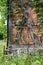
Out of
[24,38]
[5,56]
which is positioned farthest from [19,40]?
[5,56]

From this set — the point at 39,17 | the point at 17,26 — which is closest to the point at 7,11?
the point at 17,26

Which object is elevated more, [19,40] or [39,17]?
[39,17]

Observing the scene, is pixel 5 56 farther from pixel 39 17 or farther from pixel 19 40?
pixel 39 17

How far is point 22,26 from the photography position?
6.80 m

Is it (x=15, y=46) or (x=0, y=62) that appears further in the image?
(x=15, y=46)

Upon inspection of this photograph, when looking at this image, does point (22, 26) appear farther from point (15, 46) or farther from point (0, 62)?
point (0, 62)

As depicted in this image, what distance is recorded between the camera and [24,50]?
6785mm

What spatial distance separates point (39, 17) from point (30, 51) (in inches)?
39.1

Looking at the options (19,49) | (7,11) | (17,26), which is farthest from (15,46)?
(7,11)

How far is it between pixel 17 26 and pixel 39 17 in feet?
2.21

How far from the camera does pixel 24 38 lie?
22.4 feet

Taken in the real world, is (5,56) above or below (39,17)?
below

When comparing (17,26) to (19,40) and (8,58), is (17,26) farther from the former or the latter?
(8,58)

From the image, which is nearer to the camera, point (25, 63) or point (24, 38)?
point (25, 63)
